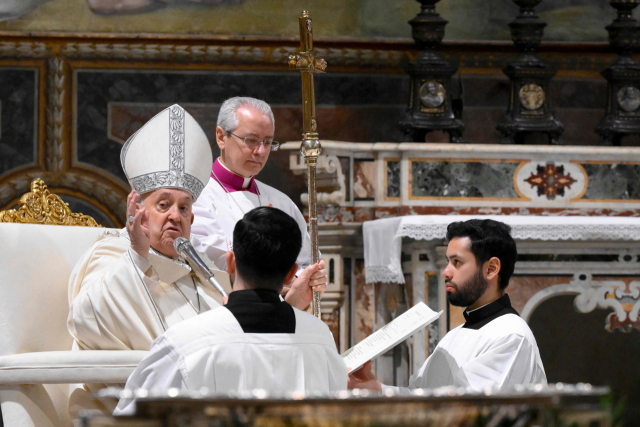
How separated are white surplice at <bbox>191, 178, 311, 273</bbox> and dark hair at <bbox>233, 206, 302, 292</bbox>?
4.82 ft

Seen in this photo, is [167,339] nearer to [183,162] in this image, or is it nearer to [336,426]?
[336,426]

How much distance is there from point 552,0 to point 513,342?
4933 millimetres

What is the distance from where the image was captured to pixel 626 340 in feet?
24.2

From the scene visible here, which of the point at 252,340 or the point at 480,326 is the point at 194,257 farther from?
the point at 480,326

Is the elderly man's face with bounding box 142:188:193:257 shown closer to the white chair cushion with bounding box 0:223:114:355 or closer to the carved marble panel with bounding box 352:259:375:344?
the white chair cushion with bounding box 0:223:114:355

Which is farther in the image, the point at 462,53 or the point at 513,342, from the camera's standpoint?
the point at 462,53

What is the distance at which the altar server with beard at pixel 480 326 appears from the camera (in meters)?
2.93

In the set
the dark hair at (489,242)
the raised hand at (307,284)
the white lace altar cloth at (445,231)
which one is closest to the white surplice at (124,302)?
the raised hand at (307,284)

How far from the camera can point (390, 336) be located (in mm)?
2848

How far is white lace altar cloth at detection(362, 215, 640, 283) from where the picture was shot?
5.52 meters

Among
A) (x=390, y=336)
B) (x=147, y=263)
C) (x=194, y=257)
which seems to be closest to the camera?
(x=390, y=336)

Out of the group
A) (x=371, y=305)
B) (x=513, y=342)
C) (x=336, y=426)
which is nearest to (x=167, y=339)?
(x=336, y=426)

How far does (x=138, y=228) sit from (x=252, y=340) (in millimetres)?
934

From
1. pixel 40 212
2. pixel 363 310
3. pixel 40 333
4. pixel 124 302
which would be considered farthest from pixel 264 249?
pixel 363 310
